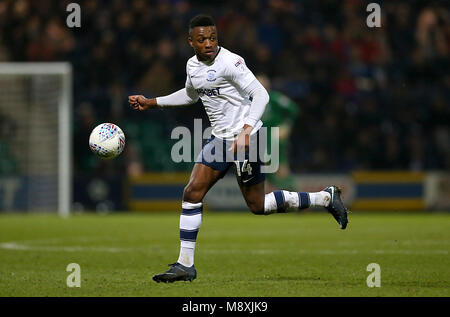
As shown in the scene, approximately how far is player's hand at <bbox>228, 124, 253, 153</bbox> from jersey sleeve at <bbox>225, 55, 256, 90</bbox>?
41 cm

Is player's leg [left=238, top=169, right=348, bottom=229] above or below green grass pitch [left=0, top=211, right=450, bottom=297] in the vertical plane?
above

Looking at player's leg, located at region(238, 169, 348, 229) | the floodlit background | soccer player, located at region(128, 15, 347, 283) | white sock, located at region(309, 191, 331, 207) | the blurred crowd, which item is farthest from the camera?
the blurred crowd

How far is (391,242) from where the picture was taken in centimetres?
1037

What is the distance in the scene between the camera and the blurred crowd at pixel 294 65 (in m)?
17.1

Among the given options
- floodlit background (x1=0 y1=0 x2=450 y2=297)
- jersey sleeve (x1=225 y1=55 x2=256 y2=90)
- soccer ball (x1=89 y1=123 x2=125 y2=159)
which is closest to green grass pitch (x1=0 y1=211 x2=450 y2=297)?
floodlit background (x1=0 y1=0 x2=450 y2=297)

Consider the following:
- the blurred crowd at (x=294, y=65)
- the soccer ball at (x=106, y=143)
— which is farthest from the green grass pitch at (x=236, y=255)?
the blurred crowd at (x=294, y=65)

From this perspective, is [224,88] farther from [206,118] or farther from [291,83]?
[291,83]

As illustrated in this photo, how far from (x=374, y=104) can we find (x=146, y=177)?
4.79 metres

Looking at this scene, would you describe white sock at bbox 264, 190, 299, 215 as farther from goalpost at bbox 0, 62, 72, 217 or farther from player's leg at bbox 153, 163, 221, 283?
goalpost at bbox 0, 62, 72, 217

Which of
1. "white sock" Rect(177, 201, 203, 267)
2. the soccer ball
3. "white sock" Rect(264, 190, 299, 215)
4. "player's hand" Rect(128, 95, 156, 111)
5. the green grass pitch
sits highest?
"player's hand" Rect(128, 95, 156, 111)

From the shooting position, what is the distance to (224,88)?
23.5 feet

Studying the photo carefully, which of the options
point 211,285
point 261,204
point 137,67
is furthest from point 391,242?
point 137,67

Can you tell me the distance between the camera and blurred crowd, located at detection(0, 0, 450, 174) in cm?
1714

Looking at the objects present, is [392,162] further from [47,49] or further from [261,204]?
[261,204]
